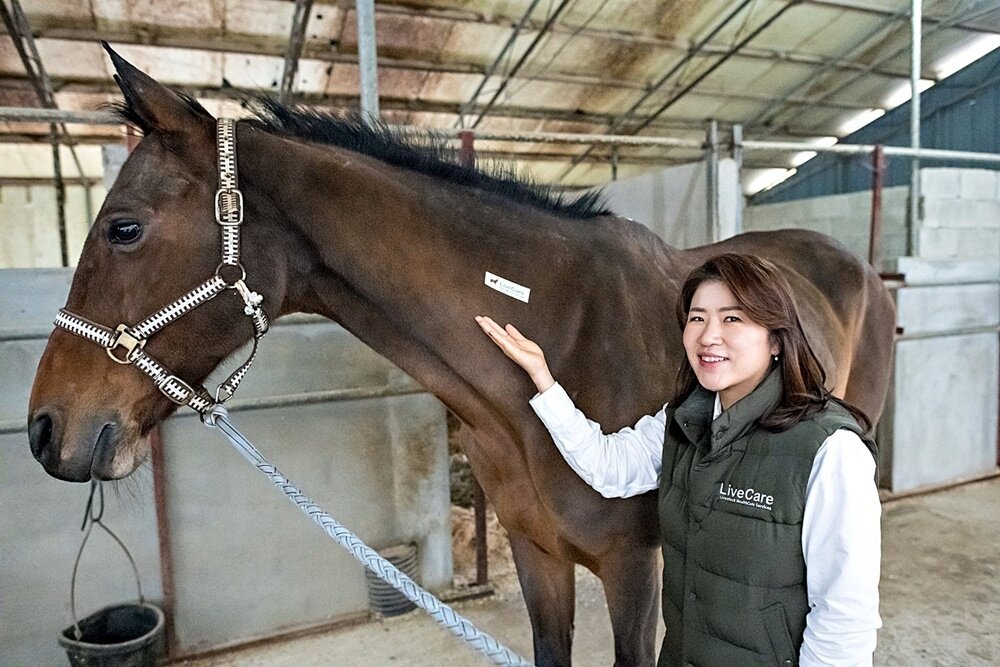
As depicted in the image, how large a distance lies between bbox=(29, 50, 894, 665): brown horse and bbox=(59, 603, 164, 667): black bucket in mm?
1321

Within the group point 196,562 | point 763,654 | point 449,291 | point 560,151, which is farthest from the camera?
point 560,151

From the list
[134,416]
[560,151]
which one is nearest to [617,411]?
[134,416]

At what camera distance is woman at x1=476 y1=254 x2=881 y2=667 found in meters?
0.87

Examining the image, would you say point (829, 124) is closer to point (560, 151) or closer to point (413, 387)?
point (560, 151)

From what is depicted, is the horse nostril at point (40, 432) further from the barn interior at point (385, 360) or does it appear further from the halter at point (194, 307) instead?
the barn interior at point (385, 360)

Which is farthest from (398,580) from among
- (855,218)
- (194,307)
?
(855,218)

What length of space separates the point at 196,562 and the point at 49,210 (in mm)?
7431

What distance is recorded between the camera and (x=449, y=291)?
3.98 ft

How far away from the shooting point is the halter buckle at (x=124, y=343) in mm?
1028

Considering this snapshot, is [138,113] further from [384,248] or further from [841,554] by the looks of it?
[841,554]

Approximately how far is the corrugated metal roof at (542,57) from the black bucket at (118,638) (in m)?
3.23

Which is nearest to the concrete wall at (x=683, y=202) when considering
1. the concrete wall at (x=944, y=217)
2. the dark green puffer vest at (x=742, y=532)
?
the concrete wall at (x=944, y=217)

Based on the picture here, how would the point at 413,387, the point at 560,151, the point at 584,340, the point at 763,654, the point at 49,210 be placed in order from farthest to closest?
the point at 560,151
the point at 49,210
the point at 413,387
the point at 584,340
the point at 763,654

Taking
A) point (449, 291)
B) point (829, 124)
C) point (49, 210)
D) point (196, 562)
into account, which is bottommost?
point (196, 562)
